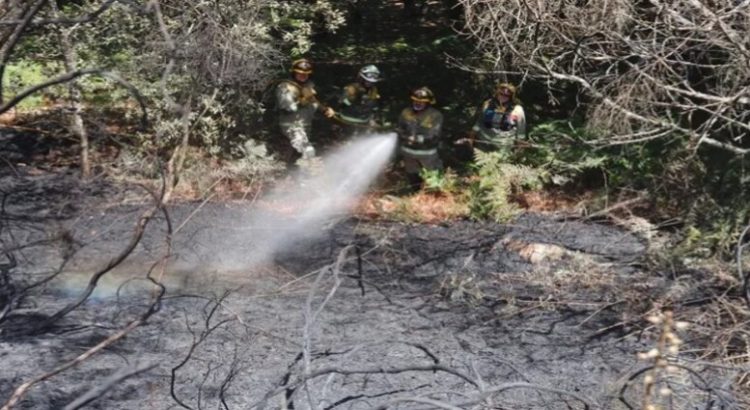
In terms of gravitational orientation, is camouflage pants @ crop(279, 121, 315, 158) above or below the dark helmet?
below

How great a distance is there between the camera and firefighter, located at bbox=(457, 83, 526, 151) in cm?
1028

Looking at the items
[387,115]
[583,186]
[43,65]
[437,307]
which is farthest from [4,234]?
[583,186]

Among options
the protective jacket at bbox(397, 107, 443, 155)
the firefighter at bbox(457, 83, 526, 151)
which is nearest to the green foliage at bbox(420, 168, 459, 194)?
the protective jacket at bbox(397, 107, 443, 155)

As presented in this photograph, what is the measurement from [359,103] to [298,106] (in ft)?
2.45

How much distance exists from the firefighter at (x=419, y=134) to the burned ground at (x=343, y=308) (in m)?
1.27

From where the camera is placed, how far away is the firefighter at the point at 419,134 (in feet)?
34.1

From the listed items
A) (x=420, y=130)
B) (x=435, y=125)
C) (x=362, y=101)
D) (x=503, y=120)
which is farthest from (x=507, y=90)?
(x=362, y=101)

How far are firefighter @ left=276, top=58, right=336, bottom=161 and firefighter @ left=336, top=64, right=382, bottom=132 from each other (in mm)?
266

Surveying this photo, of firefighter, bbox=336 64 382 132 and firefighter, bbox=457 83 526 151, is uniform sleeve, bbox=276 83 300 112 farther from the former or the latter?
firefighter, bbox=457 83 526 151

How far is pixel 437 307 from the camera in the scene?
7.55 metres

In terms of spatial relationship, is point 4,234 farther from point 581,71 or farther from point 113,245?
point 581,71

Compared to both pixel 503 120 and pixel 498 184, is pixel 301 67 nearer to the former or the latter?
pixel 503 120

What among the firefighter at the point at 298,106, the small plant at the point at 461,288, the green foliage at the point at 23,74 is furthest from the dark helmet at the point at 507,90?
the green foliage at the point at 23,74

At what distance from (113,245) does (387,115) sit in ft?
15.8
